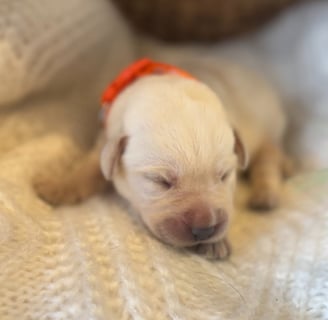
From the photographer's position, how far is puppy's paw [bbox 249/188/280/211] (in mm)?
1371

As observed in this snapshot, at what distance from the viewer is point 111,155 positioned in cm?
122

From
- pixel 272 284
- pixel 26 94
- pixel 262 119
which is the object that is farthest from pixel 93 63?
pixel 272 284

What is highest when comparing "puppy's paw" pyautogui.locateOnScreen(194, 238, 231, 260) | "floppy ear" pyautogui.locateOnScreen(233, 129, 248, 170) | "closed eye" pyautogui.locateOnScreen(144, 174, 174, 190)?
"closed eye" pyautogui.locateOnScreen(144, 174, 174, 190)

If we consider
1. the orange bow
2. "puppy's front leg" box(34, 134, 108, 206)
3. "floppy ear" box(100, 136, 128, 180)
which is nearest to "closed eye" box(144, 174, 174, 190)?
"floppy ear" box(100, 136, 128, 180)

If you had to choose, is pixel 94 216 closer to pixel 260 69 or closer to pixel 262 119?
pixel 262 119

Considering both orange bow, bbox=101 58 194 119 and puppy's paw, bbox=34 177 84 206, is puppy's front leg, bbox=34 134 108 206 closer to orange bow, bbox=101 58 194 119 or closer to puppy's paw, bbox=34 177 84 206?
puppy's paw, bbox=34 177 84 206

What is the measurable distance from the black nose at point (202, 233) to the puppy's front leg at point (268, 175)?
11.5 inches

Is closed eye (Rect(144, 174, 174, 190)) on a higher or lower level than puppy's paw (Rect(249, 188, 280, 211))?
higher

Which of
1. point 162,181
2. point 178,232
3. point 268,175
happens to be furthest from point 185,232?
point 268,175

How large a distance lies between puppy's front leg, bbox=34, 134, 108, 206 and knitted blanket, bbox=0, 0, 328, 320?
3 cm

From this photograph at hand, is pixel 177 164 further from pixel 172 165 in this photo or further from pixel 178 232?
pixel 178 232

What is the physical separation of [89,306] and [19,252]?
180 millimetres

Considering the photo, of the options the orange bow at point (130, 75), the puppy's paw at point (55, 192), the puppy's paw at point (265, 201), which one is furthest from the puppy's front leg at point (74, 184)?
the puppy's paw at point (265, 201)

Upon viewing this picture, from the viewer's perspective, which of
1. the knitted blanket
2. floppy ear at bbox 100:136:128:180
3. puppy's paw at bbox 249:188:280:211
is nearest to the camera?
the knitted blanket
